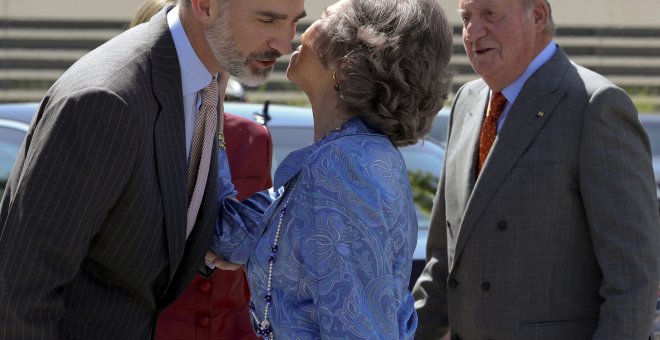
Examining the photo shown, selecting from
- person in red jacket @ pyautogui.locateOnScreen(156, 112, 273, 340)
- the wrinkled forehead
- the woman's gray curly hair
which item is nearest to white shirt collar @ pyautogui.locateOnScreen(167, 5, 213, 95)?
the wrinkled forehead

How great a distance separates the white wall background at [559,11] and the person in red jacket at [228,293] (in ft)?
62.8

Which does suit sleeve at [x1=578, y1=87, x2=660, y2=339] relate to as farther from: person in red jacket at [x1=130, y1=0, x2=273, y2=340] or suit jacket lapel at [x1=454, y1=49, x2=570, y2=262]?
person in red jacket at [x1=130, y1=0, x2=273, y2=340]

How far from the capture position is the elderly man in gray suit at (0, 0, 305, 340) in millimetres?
2312

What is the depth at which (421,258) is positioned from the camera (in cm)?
446

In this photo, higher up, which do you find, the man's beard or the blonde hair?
the man's beard

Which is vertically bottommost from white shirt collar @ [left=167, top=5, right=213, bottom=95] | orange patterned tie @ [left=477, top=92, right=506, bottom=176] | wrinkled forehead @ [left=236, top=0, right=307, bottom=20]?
orange patterned tie @ [left=477, top=92, right=506, bottom=176]

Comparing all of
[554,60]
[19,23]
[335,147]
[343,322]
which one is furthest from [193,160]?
[19,23]

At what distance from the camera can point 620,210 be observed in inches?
126

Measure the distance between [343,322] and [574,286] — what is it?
1.15 metres

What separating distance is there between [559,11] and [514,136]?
21069mm

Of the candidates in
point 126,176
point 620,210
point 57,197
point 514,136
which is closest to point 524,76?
point 514,136

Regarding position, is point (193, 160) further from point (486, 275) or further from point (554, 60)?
point (554, 60)

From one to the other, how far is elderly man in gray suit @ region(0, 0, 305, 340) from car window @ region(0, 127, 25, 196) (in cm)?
221

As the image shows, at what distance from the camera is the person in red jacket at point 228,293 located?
10.5 feet
